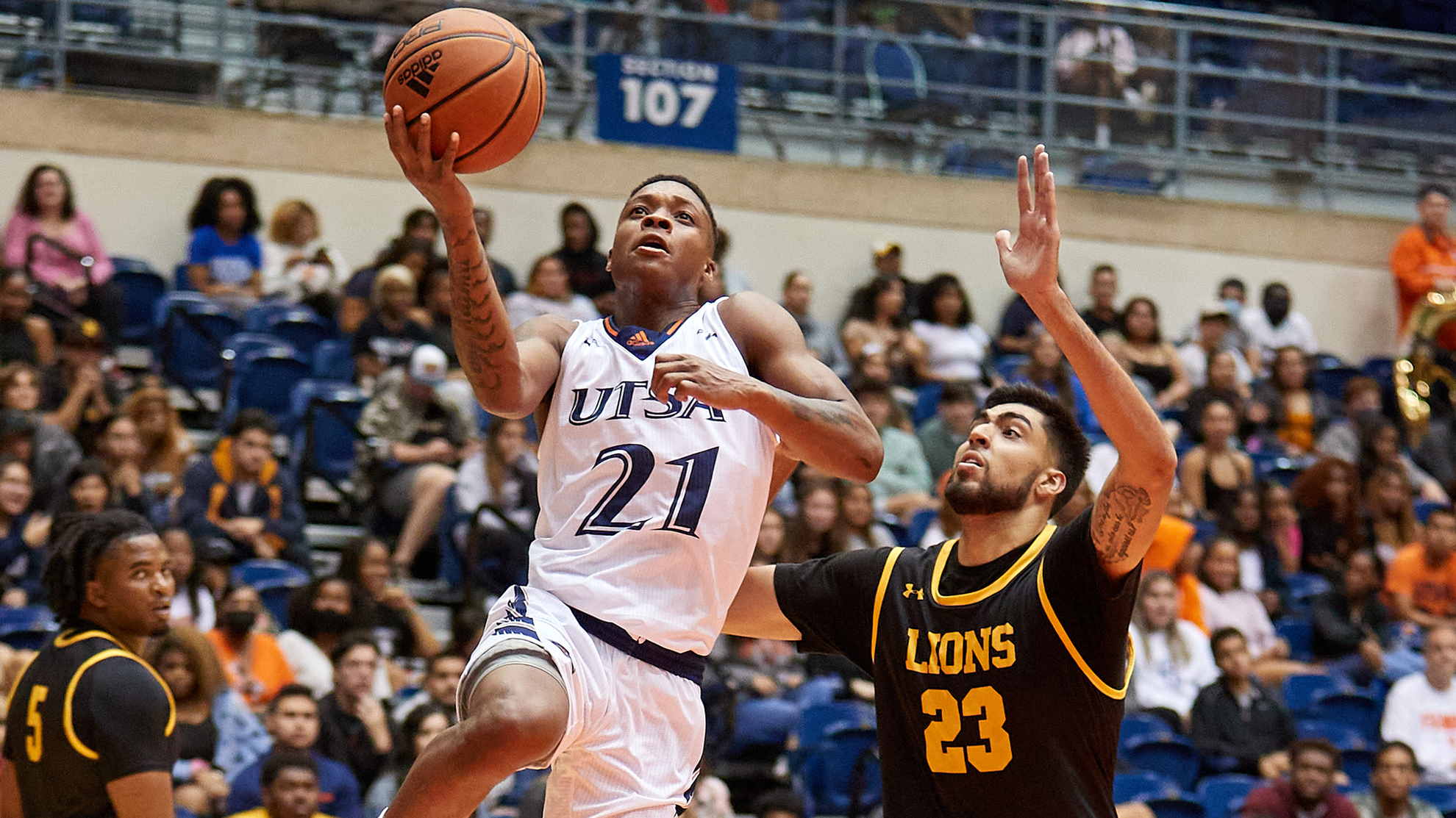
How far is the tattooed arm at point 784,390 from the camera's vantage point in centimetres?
392

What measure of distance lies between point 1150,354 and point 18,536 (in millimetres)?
8347

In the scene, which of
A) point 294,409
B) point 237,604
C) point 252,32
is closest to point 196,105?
point 252,32

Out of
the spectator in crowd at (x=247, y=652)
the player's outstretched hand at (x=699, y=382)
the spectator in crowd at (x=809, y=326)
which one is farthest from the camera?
the spectator in crowd at (x=809, y=326)

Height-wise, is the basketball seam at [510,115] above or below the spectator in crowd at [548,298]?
above

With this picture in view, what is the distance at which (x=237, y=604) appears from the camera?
8.25 metres

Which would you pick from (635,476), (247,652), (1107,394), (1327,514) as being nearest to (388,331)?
(247,652)

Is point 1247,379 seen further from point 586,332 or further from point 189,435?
point 586,332

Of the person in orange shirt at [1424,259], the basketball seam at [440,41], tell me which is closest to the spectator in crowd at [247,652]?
the basketball seam at [440,41]

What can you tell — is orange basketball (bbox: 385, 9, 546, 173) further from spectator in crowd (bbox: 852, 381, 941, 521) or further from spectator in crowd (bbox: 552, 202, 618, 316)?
spectator in crowd (bbox: 552, 202, 618, 316)

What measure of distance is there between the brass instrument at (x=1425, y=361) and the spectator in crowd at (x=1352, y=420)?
61 cm

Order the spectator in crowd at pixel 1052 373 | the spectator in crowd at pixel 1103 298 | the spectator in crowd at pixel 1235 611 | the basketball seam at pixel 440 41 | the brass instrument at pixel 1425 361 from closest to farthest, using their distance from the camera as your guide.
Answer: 1. the basketball seam at pixel 440 41
2. the spectator in crowd at pixel 1235 611
3. the spectator in crowd at pixel 1052 373
4. the spectator in crowd at pixel 1103 298
5. the brass instrument at pixel 1425 361

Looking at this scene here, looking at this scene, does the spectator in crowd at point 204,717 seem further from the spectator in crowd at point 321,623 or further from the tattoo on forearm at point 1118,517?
the tattoo on forearm at point 1118,517

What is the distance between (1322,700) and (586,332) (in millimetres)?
6903

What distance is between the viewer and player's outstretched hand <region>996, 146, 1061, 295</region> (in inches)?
159
